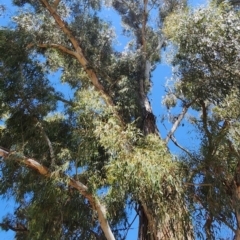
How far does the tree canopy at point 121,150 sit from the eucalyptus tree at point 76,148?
0.02 meters

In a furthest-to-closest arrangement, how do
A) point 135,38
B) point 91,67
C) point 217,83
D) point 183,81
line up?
point 135,38 < point 91,67 < point 183,81 < point 217,83

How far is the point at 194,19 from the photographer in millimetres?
6098

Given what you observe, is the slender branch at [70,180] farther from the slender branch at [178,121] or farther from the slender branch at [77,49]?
the slender branch at [77,49]

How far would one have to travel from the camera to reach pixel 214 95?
6.18 metres

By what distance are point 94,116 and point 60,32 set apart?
3274mm

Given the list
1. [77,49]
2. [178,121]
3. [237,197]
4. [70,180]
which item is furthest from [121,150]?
[77,49]

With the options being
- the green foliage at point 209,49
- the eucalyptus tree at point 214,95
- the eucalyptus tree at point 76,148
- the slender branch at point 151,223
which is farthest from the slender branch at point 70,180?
the green foliage at point 209,49

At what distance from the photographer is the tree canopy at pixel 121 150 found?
5129mm

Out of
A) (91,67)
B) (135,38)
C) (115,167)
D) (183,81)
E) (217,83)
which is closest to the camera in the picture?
(115,167)

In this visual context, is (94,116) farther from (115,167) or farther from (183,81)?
(183,81)

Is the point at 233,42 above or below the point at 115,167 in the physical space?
above

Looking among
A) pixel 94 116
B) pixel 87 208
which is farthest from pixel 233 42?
pixel 87 208

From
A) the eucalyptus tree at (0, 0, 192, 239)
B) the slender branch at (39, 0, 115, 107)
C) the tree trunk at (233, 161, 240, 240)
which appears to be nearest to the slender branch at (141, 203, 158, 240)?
the eucalyptus tree at (0, 0, 192, 239)

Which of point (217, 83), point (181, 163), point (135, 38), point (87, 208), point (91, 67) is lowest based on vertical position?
point (87, 208)
